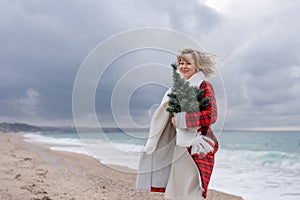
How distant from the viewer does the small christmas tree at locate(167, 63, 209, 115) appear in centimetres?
A: 230

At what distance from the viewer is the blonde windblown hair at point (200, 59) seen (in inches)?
104

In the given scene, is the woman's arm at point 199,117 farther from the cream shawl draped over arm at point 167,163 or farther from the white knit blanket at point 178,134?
the cream shawl draped over arm at point 167,163

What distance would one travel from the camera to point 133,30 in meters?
2.84

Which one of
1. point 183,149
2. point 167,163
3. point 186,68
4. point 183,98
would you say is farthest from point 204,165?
point 186,68

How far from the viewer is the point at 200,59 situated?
2678mm

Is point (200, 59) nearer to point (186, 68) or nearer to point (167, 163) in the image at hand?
point (186, 68)

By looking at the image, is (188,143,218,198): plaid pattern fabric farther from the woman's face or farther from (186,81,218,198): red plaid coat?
the woman's face

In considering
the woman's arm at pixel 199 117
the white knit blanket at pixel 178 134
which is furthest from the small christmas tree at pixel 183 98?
the white knit blanket at pixel 178 134

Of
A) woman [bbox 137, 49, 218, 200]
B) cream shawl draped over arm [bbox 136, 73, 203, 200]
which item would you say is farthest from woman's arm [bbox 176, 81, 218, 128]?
cream shawl draped over arm [bbox 136, 73, 203, 200]

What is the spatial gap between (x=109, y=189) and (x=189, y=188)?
4.17m

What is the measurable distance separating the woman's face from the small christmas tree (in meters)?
0.24

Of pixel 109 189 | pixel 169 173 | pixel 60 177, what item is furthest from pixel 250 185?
pixel 169 173

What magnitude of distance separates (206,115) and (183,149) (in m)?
0.38

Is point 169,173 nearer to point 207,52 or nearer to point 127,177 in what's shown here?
point 207,52
